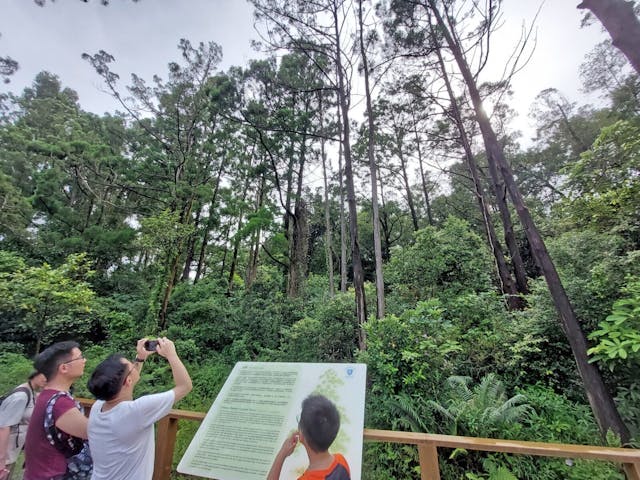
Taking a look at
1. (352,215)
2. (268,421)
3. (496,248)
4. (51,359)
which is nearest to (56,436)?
(51,359)

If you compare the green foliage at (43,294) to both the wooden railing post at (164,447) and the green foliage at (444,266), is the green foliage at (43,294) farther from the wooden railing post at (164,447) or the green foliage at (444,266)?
the green foliage at (444,266)

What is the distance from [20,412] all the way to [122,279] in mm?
10620

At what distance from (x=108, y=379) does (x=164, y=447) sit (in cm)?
114

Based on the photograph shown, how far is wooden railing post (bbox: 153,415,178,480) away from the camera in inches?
79.6

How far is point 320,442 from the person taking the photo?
132 centimetres

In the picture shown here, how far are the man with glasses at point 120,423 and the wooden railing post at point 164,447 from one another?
2.40ft

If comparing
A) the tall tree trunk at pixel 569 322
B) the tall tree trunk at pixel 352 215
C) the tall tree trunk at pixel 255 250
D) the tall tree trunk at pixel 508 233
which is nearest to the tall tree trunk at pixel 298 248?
the tall tree trunk at pixel 255 250

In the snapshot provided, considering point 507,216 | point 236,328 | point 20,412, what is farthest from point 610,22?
point 236,328

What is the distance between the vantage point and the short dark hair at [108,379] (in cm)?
136

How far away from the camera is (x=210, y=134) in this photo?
34.7ft

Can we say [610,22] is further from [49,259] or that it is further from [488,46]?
[49,259]

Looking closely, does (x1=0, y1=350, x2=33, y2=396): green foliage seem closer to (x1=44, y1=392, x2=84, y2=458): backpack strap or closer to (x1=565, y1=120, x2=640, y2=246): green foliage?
(x1=44, y1=392, x2=84, y2=458): backpack strap

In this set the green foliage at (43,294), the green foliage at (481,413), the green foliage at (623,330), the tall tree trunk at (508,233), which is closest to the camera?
the green foliage at (623,330)

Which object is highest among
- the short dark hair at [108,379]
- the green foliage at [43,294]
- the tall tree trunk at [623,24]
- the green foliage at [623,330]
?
the tall tree trunk at [623,24]
